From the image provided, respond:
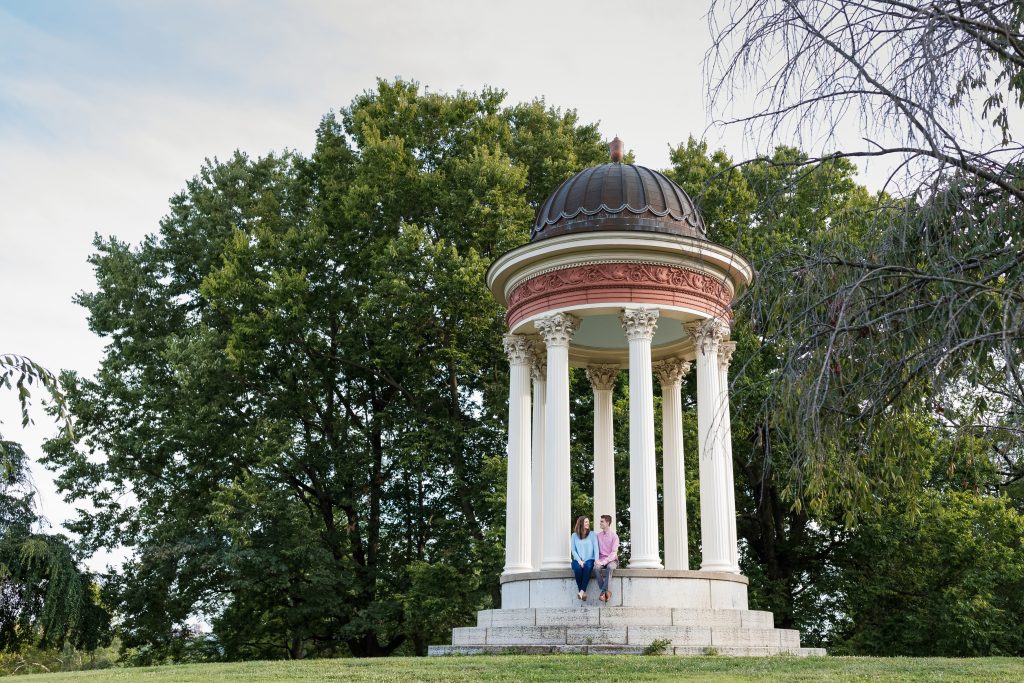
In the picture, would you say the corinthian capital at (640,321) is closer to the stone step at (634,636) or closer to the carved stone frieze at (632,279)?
the carved stone frieze at (632,279)

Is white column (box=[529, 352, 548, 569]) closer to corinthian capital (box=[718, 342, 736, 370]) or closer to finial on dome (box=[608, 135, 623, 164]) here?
corinthian capital (box=[718, 342, 736, 370])

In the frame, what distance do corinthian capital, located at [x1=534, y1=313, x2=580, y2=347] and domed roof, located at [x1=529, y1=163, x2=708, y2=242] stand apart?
1.68 m

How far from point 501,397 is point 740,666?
18.0 metres

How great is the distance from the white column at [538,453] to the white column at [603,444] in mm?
1731

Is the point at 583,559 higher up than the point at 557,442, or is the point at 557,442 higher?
the point at 557,442

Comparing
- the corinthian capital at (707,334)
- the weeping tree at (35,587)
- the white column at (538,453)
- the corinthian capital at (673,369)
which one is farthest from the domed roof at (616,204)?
the weeping tree at (35,587)

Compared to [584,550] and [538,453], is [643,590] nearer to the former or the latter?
[584,550]

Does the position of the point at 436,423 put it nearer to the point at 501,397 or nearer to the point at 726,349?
the point at 501,397

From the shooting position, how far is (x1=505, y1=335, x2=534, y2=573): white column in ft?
66.8

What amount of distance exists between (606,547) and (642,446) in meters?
2.36

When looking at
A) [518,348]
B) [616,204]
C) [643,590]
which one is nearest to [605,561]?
[643,590]

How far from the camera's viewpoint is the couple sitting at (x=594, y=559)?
1741 cm

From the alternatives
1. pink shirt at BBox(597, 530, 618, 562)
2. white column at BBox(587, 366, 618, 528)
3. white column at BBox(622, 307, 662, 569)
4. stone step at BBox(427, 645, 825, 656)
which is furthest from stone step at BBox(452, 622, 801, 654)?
white column at BBox(587, 366, 618, 528)

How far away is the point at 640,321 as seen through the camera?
19.4 m
